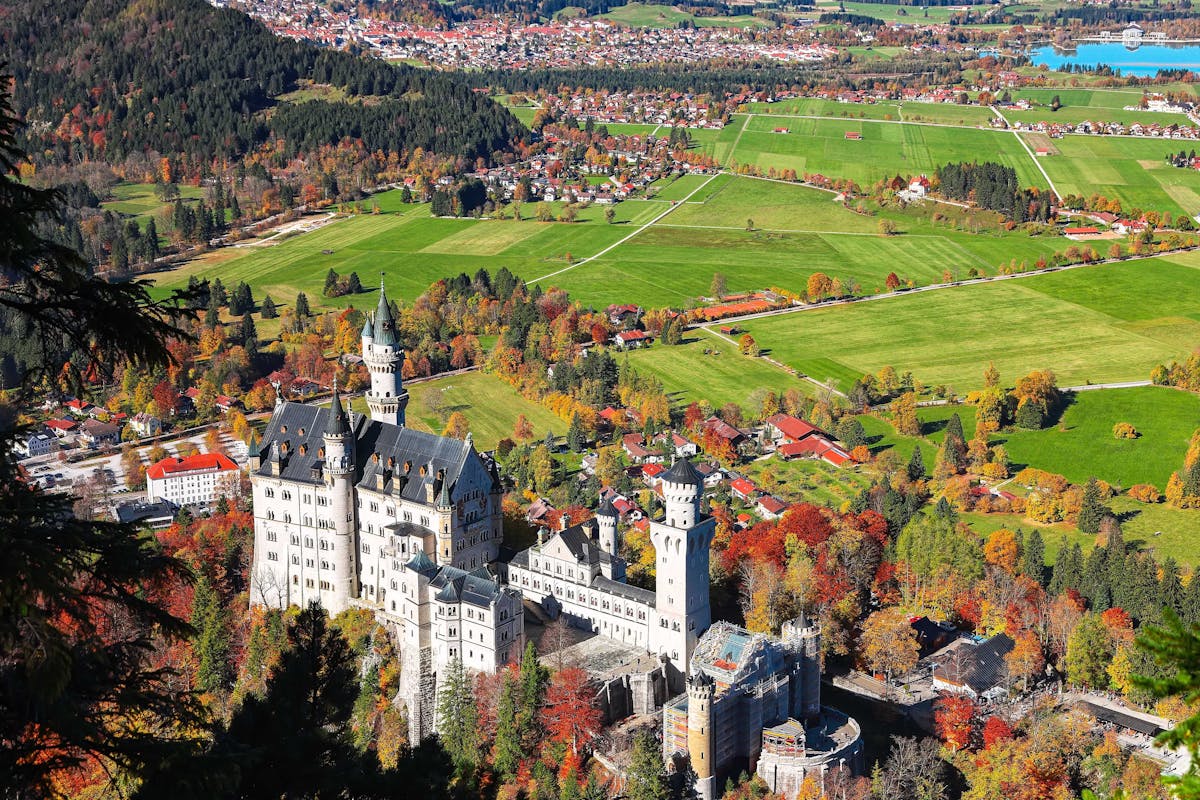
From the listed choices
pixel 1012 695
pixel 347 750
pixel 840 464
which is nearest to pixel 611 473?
pixel 840 464

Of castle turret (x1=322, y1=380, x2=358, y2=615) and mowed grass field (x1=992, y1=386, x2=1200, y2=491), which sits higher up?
castle turret (x1=322, y1=380, x2=358, y2=615)

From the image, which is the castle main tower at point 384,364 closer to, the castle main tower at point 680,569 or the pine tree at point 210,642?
the pine tree at point 210,642

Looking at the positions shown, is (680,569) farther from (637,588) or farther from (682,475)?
(682,475)

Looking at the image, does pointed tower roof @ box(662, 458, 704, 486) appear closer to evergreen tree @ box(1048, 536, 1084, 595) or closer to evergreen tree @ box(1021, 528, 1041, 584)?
evergreen tree @ box(1048, 536, 1084, 595)

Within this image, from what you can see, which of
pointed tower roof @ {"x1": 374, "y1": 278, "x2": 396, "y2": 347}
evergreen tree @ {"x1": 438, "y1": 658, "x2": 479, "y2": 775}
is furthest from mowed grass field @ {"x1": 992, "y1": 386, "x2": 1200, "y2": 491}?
evergreen tree @ {"x1": 438, "y1": 658, "x2": 479, "y2": 775}

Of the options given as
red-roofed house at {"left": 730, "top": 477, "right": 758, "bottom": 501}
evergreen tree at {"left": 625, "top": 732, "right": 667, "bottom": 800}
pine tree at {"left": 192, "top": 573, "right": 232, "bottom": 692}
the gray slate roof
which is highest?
the gray slate roof

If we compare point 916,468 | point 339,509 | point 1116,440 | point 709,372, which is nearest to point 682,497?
point 339,509

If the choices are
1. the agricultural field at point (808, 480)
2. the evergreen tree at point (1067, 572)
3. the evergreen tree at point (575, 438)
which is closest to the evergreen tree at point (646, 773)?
the evergreen tree at point (1067, 572)

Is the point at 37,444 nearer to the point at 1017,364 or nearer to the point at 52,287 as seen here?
the point at 1017,364
